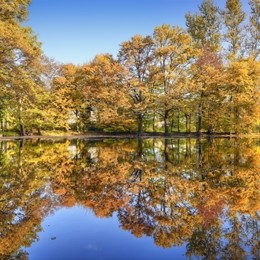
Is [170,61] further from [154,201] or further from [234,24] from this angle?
[154,201]

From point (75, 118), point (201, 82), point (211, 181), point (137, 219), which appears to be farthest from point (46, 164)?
point (75, 118)

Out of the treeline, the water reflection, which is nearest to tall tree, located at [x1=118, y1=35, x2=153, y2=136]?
the treeline

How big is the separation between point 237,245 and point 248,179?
5856mm

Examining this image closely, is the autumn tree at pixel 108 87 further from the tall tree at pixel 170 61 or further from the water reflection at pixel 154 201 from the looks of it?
the water reflection at pixel 154 201

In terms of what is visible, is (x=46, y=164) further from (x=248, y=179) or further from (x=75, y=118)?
(x=75, y=118)

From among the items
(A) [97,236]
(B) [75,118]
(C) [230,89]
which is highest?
(C) [230,89]

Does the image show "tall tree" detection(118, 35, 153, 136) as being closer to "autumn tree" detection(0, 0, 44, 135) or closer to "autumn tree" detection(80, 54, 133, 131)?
"autumn tree" detection(80, 54, 133, 131)

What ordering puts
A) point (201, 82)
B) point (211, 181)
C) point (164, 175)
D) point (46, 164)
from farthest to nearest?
point (201, 82)
point (46, 164)
point (164, 175)
point (211, 181)

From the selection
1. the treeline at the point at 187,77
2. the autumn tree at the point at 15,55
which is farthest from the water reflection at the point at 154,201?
the treeline at the point at 187,77

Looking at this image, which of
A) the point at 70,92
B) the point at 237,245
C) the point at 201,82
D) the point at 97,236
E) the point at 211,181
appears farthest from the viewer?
the point at 70,92

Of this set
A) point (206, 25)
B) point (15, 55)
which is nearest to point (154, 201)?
point (15, 55)

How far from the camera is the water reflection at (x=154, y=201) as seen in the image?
5137mm

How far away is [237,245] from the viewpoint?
4867mm

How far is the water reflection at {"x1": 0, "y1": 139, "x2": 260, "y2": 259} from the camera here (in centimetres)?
514
